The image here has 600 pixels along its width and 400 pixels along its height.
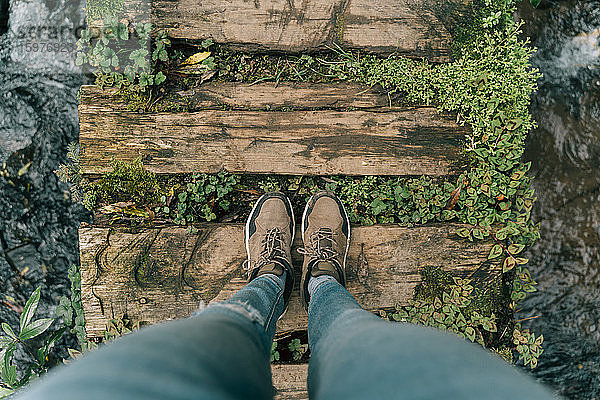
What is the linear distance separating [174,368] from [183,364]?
27 millimetres

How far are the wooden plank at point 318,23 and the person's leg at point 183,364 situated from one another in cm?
167

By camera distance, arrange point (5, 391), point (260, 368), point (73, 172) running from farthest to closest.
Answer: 1. point (73, 172)
2. point (5, 391)
3. point (260, 368)

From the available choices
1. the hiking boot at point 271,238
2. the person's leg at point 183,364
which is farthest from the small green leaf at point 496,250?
the person's leg at point 183,364

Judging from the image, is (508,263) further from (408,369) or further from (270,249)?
(408,369)

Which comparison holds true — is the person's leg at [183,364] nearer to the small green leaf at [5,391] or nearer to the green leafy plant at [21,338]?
the green leafy plant at [21,338]

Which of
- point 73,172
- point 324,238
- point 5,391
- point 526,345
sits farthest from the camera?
point 73,172


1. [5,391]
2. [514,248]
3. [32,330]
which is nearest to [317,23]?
[514,248]

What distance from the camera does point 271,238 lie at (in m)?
2.28

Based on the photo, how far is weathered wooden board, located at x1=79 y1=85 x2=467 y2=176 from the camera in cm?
229

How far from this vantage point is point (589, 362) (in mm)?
2613

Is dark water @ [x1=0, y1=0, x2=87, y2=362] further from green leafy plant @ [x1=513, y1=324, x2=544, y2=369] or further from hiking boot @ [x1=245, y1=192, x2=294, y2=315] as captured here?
green leafy plant @ [x1=513, y1=324, x2=544, y2=369]

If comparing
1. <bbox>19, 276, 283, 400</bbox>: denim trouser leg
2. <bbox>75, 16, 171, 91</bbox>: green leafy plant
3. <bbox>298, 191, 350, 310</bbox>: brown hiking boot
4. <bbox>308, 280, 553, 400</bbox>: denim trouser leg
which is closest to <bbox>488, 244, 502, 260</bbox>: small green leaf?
<bbox>298, 191, 350, 310</bbox>: brown hiking boot

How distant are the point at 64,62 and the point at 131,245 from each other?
1473 mm

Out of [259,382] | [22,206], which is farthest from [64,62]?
[259,382]
